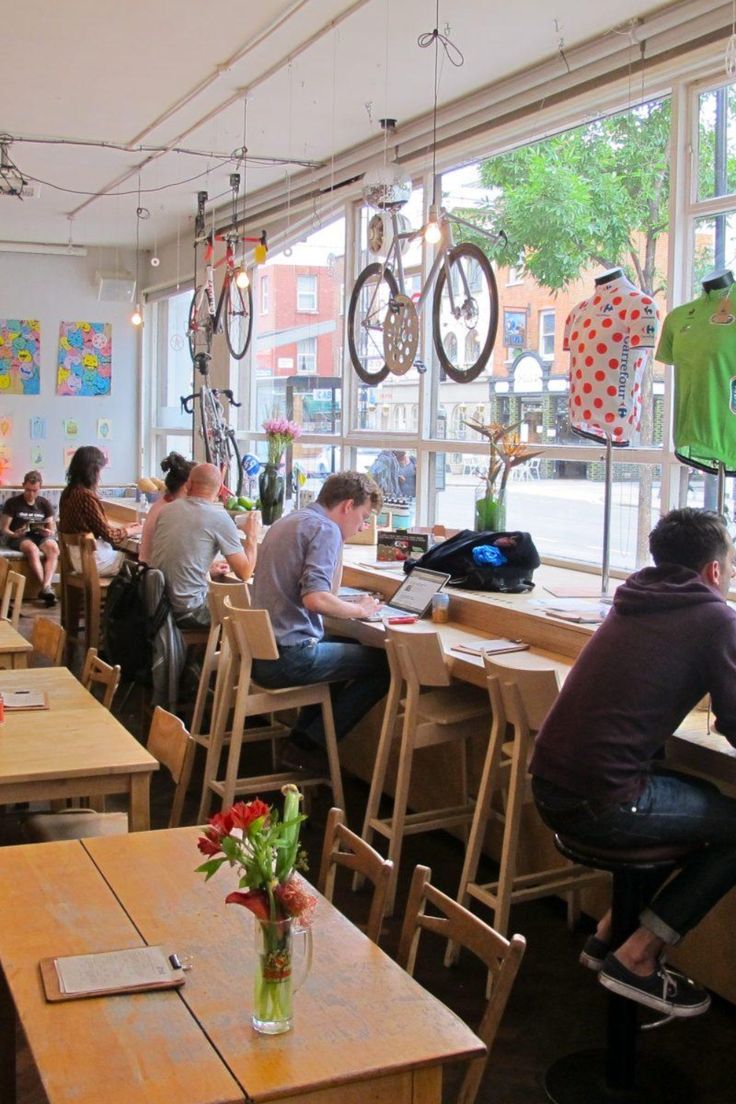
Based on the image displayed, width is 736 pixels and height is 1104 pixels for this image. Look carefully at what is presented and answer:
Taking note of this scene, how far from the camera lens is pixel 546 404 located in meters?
6.32

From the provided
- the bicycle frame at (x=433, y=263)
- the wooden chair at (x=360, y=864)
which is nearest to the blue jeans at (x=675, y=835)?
the wooden chair at (x=360, y=864)

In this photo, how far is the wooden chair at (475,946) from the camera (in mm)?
2072

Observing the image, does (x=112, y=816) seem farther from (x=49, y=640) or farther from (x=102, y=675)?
(x=49, y=640)

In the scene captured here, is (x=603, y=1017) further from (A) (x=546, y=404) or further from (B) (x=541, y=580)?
(A) (x=546, y=404)

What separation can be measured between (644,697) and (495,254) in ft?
13.5

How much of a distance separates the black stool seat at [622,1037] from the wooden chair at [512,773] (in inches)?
17.6

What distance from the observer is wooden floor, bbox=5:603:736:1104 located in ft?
10.2

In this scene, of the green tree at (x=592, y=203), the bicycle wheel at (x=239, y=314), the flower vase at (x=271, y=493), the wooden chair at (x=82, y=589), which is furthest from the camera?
the bicycle wheel at (x=239, y=314)

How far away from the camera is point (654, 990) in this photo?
295cm

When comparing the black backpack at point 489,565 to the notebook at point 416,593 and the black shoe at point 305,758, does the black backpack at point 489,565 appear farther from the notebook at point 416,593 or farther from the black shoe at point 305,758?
the black shoe at point 305,758

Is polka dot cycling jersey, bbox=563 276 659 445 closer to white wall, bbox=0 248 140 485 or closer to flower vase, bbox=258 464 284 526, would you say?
flower vase, bbox=258 464 284 526

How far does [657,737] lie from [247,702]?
2.15 metres

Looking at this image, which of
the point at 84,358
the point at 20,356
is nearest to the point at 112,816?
the point at 20,356

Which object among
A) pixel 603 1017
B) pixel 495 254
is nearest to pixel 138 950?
pixel 603 1017
